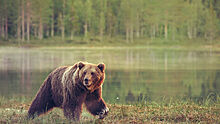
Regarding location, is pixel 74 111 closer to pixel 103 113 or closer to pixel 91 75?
pixel 103 113

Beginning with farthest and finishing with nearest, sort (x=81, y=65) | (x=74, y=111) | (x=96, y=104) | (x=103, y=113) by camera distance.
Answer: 1. (x=103, y=113)
2. (x=96, y=104)
3. (x=74, y=111)
4. (x=81, y=65)

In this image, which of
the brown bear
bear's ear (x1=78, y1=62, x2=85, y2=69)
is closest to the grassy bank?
the brown bear

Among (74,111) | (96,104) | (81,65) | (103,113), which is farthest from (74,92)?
(103,113)

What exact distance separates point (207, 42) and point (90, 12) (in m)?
26.8

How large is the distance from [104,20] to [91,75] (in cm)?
8569

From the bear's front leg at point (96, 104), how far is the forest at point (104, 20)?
6897 cm

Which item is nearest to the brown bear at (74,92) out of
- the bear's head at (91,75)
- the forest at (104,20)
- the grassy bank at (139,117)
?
the bear's head at (91,75)

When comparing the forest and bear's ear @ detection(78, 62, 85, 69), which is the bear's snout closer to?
bear's ear @ detection(78, 62, 85, 69)

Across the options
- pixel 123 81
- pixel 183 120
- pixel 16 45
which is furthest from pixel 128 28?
pixel 183 120

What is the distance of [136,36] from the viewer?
321 ft

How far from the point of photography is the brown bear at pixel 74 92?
25.5ft

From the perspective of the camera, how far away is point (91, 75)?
7.63 meters

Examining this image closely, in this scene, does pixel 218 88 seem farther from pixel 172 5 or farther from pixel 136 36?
pixel 172 5

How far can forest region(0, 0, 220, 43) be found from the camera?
8206 cm
